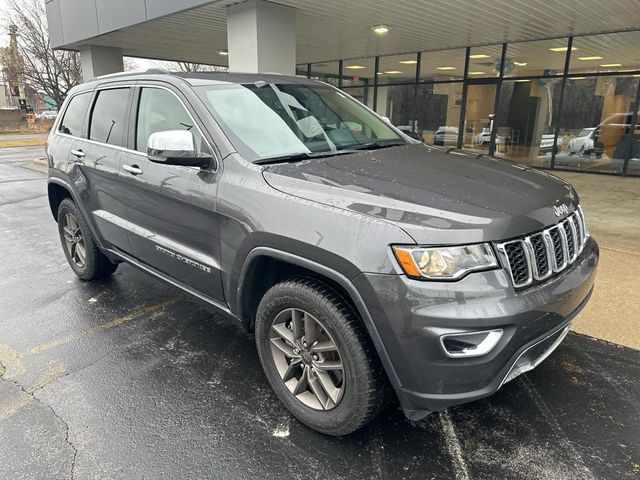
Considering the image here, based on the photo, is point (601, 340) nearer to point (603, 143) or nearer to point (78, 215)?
point (78, 215)

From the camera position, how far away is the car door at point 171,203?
9.46ft

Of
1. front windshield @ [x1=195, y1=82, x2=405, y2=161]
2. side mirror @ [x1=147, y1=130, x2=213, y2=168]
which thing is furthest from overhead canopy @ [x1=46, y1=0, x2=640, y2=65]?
side mirror @ [x1=147, y1=130, x2=213, y2=168]

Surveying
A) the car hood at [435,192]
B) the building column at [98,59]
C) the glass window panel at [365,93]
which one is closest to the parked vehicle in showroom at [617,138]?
the glass window panel at [365,93]

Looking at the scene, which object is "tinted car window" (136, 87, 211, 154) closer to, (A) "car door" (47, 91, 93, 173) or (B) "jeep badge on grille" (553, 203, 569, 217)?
(A) "car door" (47, 91, 93, 173)

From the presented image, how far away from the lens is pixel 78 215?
4.39m

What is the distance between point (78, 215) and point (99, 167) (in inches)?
30.9

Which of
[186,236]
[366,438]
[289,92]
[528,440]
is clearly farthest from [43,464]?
[289,92]

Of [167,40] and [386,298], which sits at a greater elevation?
[167,40]

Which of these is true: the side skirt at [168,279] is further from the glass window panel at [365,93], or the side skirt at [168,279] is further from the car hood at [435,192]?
the glass window panel at [365,93]

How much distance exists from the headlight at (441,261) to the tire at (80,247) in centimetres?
344

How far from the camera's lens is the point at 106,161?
378 centimetres

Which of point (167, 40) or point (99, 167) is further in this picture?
point (167, 40)

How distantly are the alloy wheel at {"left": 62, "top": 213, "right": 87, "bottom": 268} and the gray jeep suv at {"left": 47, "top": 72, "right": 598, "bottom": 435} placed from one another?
3.62 feet

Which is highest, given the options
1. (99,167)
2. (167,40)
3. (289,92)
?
(167,40)
